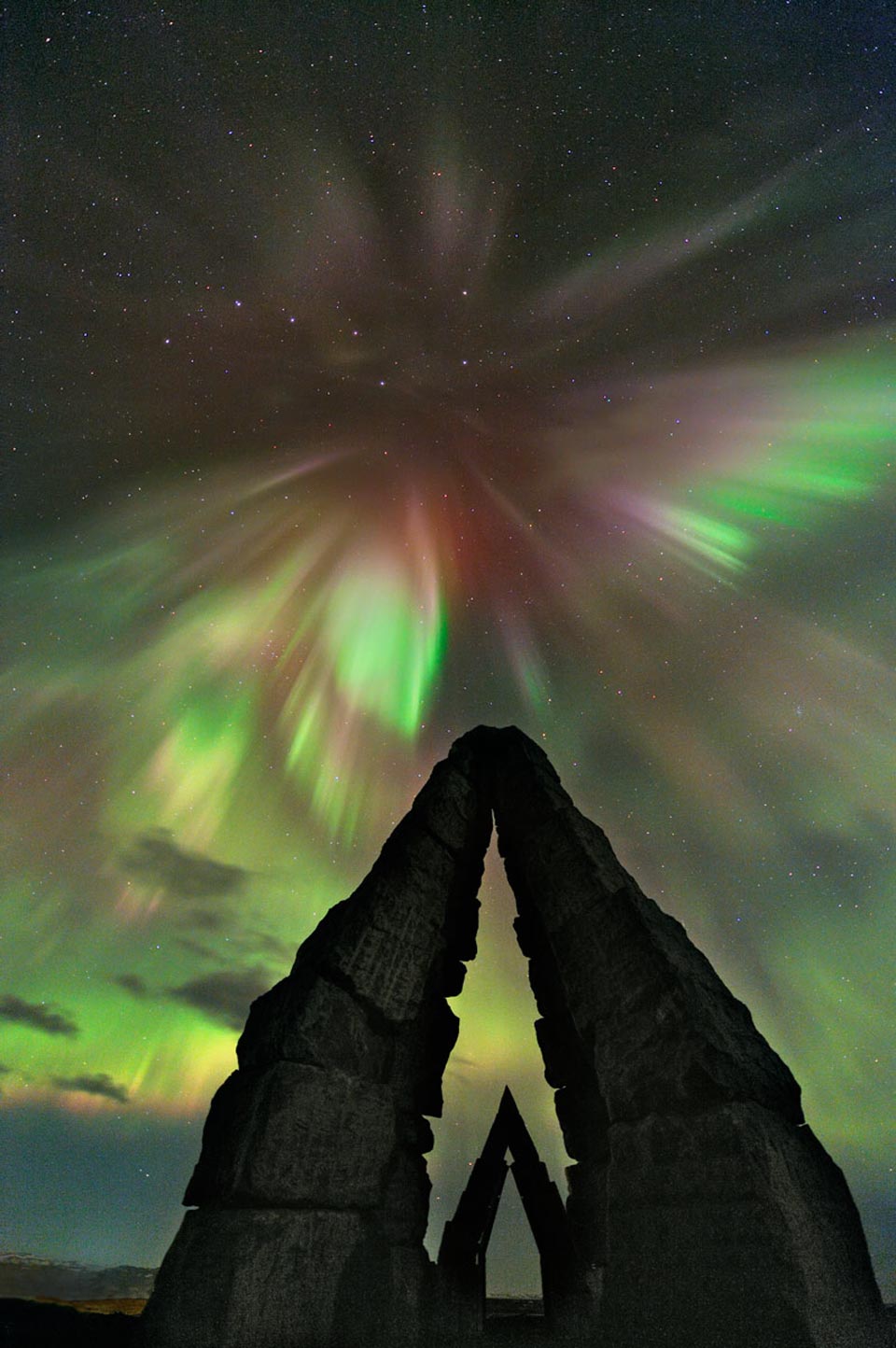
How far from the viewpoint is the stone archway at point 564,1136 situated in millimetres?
3854

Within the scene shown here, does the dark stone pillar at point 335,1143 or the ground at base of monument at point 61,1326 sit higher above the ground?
the dark stone pillar at point 335,1143

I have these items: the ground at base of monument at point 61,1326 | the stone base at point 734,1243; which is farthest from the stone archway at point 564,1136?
the ground at base of monument at point 61,1326

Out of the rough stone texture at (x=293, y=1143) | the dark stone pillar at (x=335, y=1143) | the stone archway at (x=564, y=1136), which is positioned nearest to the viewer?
the stone archway at (x=564, y=1136)

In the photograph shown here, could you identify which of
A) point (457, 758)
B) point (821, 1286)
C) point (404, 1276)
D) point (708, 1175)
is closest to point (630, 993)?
point (708, 1175)

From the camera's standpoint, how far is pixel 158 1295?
4.24m

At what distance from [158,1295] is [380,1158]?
1.61m

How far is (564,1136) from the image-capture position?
648 cm

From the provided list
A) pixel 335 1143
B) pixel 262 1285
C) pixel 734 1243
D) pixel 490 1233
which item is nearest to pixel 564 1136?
pixel 490 1233

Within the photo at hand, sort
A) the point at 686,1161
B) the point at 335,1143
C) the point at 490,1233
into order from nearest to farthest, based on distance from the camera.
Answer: the point at 686,1161 → the point at 335,1143 → the point at 490,1233

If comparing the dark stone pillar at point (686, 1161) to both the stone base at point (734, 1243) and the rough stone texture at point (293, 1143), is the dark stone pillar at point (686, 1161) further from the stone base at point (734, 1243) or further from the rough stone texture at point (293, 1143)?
the rough stone texture at point (293, 1143)

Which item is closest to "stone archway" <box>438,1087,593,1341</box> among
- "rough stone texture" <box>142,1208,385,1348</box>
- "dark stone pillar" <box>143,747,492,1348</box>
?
"dark stone pillar" <box>143,747,492,1348</box>

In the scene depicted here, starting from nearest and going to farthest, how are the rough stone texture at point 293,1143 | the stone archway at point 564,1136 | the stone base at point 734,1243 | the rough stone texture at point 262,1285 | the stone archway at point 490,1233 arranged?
the stone base at point 734,1243 < the stone archway at point 564,1136 < the rough stone texture at point 262,1285 < the rough stone texture at point 293,1143 < the stone archway at point 490,1233

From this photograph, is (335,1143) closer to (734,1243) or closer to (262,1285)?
(262,1285)

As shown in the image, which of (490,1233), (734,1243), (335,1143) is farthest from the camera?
(490,1233)
